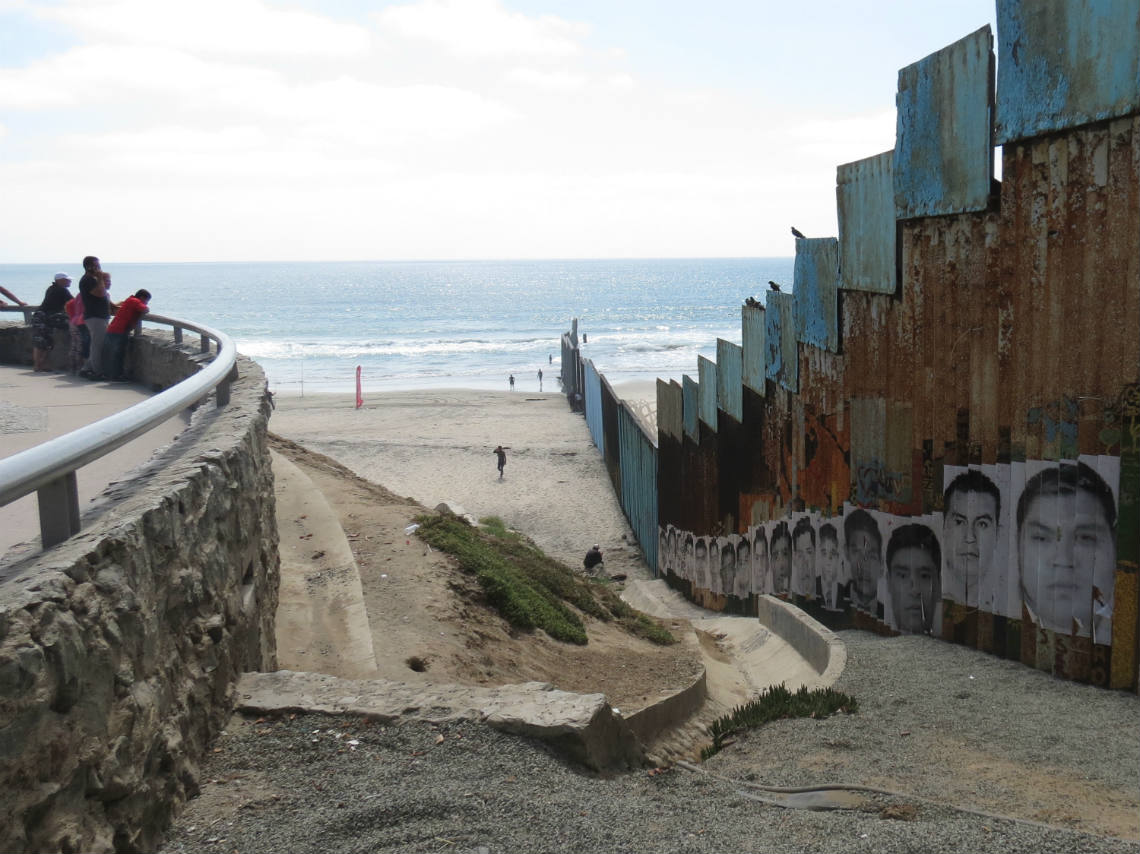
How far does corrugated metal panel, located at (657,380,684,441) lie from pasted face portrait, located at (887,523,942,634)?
5774 millimetres

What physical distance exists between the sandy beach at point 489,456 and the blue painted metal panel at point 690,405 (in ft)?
10.2

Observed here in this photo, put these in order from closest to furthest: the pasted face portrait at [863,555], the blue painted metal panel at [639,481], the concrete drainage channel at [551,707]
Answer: the concrete drainage channel at [551,707], the pasted face portrait at [863,555], the blue painted metal panel at [639,481]

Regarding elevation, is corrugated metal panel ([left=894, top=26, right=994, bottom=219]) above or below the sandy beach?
above

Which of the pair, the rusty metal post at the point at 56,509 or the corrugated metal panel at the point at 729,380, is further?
the corrugated metal panel at the point at 729,380

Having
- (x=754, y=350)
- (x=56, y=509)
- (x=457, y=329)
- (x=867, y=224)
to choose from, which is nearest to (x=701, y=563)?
(x=754, y=350)

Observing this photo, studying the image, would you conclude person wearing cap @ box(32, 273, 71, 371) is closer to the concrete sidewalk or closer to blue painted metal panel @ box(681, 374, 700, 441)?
the concrete sidewalk

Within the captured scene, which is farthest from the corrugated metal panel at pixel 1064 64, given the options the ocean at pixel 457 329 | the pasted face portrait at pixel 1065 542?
the ocean at pixel 457 329

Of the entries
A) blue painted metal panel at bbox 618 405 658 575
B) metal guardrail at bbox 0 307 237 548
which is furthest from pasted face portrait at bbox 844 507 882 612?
blue painted metal panel at bbox 618 405 658 575

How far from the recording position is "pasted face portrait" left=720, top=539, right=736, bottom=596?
10.8 m

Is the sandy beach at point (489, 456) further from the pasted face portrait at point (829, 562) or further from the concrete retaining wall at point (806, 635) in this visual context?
the pasted face portrait at point (829, 562)

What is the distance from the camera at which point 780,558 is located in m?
9.25

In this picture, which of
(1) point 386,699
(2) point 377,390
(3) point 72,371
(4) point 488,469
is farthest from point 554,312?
(1) point 386,699

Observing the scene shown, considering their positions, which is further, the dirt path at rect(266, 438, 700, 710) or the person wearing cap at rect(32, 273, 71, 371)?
the person wearing cap at rect(32, 273, 71, 371)

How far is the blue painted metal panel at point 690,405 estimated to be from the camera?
39.9ft
